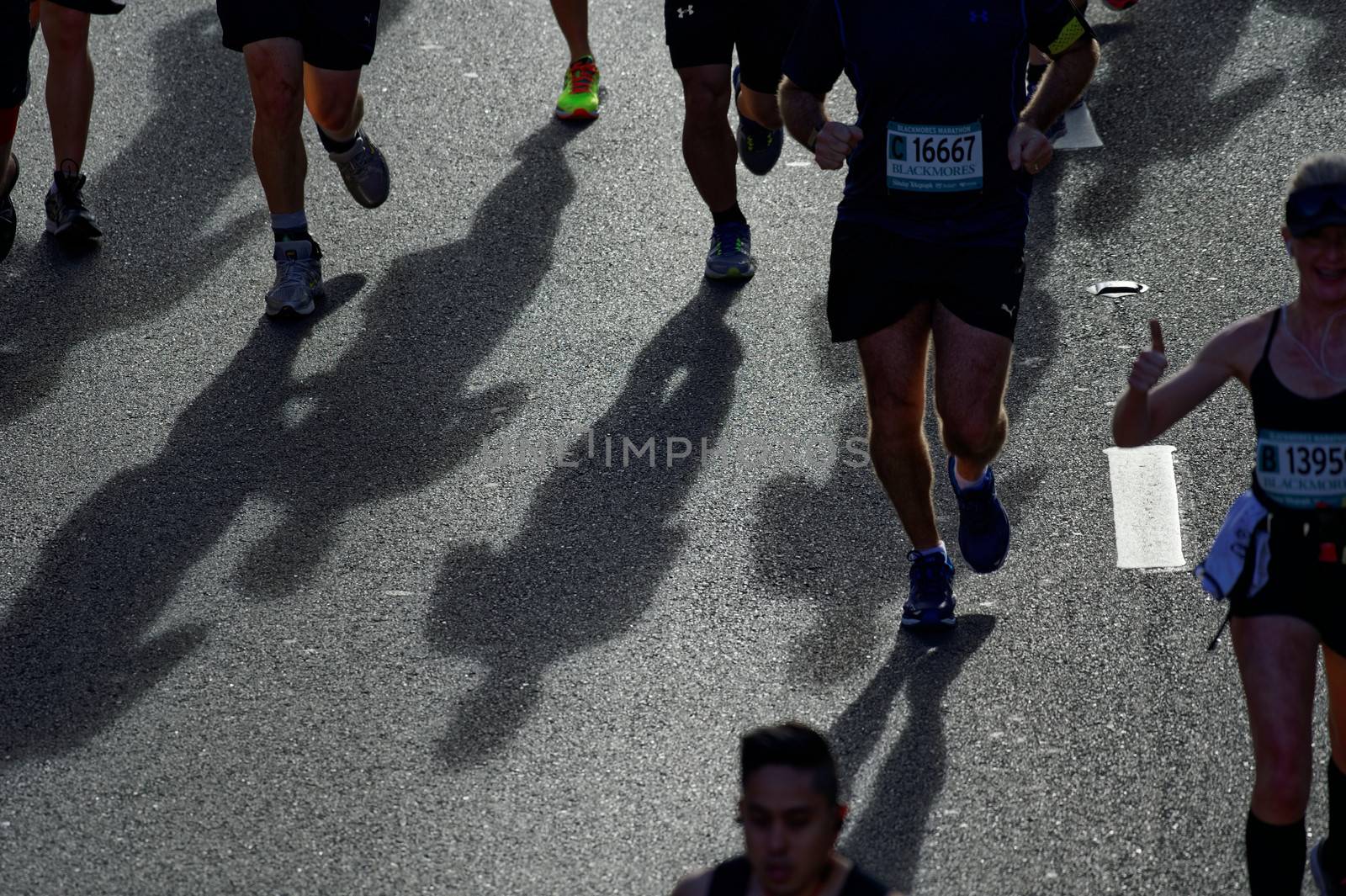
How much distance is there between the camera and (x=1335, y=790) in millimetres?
3938

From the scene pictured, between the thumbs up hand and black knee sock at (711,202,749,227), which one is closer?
the thumbs up hand

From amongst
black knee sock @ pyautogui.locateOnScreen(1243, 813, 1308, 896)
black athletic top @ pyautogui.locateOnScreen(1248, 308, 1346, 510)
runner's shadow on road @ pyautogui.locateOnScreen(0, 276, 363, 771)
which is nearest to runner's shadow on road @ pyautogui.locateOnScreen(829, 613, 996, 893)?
black knee sock @ pyautogui.locateOnScreen(1243, 813, 1308, 896)

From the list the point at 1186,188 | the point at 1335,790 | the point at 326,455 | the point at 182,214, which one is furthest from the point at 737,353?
the point at 1335,790

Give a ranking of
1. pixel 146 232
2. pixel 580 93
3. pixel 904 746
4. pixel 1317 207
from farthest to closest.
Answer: pixel 580 93
pixel 146 232
pixel 904 746
pixel 1317 207

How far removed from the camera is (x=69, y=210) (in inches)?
303

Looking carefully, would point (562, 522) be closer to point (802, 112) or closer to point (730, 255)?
point (802, 112)

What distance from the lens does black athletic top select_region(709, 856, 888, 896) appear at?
3027 mm

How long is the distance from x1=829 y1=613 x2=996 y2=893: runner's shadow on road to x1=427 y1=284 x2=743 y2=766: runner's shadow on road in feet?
2.72

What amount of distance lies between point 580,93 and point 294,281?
2122mm

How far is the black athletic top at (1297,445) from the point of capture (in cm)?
363

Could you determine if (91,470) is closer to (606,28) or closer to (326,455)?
(326,455)

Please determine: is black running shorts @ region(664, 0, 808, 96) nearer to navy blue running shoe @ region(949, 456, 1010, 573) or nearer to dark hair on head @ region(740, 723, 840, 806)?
navy blue running shoe @ region(949, 456, 1010, 573)

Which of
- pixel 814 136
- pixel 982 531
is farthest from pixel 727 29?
pixel 982 531

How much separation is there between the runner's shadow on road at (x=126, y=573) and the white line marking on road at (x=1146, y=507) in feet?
9.22
